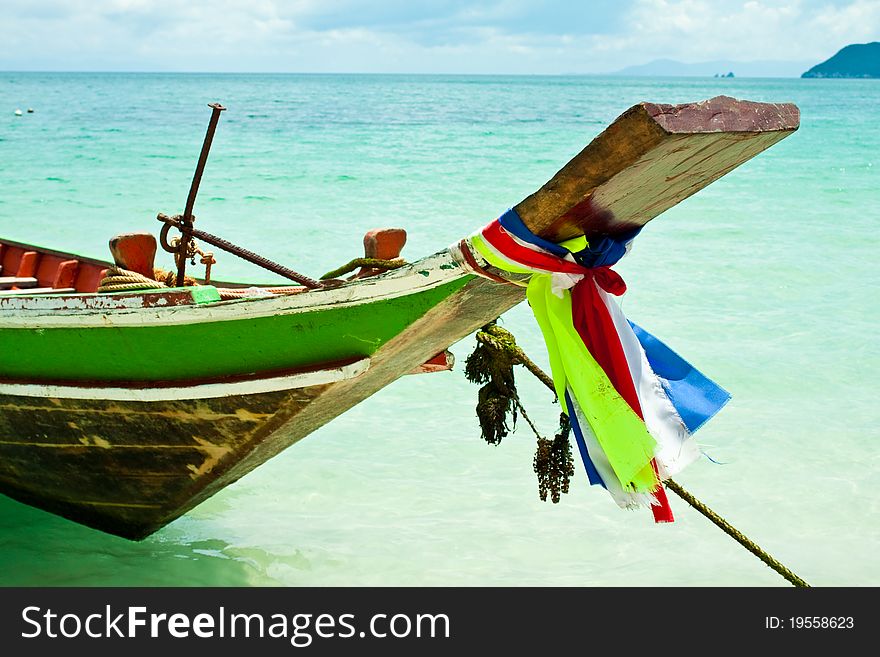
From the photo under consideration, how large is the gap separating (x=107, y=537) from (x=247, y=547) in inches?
22.8

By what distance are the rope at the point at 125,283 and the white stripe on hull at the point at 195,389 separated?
333mm

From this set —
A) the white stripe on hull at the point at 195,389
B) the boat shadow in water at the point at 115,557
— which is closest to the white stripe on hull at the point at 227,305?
the white stripe on hull at the point at 195,389

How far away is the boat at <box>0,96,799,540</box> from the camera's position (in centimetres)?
231

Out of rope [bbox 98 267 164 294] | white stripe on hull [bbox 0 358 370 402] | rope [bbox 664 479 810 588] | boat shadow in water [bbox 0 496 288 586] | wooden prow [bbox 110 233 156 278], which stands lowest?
rope [bbox 664 479 810 588]

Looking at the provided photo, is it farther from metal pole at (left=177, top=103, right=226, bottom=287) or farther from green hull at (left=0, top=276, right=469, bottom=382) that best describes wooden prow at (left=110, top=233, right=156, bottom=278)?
green hull at (left=0, top=276, right=469, bottom=382)

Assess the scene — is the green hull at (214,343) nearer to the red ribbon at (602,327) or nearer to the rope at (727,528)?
the red ribbon at (602,327)

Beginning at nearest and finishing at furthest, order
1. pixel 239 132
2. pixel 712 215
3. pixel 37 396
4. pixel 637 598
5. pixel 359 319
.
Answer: pixel 359 319, pixel 37 396, pixel 637 598, pixel 712 215, pixel 239 132

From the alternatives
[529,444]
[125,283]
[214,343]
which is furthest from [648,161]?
[529,444]

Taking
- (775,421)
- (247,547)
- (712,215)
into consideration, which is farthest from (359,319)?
(712,215)

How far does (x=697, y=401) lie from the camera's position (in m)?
2.83

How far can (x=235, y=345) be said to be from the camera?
10.0 feet

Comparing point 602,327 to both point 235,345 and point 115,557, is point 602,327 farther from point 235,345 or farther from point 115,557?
point 115,557

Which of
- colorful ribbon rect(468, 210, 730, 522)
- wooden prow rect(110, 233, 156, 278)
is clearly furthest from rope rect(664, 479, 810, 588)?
wooden prow rect(110, 233, 156, 278)

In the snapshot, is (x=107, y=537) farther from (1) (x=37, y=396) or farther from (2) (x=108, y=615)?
(1) (x=37, y=396)
